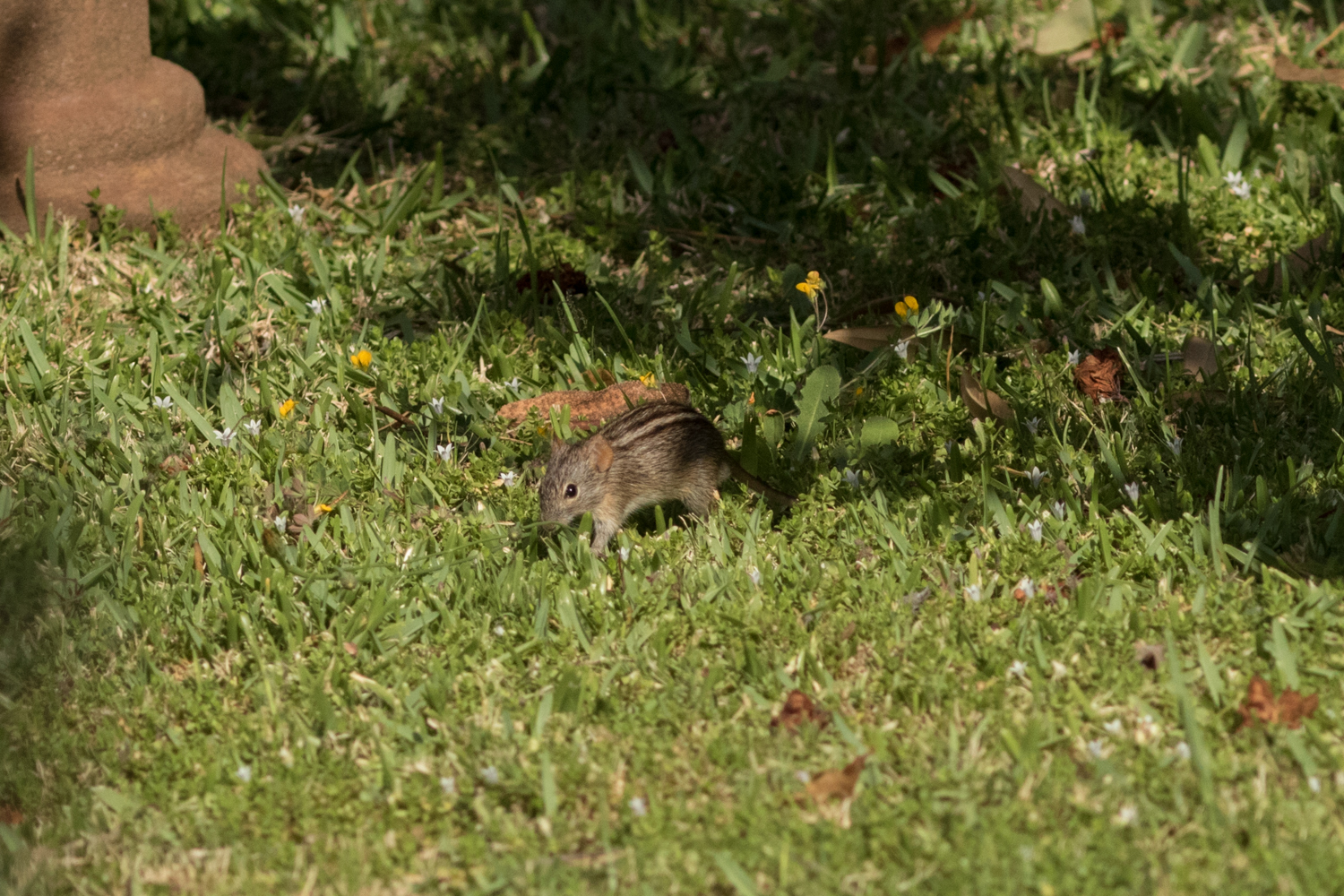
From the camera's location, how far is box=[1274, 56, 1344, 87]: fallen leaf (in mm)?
7582

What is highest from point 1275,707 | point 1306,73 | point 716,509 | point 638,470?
point 1306,73

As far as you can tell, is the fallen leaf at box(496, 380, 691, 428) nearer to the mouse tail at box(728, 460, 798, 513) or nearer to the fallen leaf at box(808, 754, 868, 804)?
the mouse tail at box(728, 460, 798, 513)

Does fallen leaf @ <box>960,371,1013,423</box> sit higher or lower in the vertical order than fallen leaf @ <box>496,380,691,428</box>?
higher

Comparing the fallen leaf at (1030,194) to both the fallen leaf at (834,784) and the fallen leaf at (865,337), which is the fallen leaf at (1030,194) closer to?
the fallen leaf at (865,337)

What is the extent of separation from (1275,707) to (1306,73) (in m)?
4.88

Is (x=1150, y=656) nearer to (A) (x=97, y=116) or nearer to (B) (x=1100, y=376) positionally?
(B) (x=1100, y=376)

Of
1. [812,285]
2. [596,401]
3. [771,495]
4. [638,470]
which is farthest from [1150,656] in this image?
[596,401]

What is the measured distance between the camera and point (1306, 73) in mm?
7684

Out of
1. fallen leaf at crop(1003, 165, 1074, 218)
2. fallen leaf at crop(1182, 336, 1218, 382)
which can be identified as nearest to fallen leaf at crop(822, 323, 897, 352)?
fallen leaf at crop(1182, 336, 1218, 382)

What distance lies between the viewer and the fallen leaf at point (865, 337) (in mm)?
6070

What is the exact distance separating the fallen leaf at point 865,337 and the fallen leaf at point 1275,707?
2418 mm

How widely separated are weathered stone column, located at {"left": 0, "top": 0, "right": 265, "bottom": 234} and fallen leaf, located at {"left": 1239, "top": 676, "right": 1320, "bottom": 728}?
5376mm

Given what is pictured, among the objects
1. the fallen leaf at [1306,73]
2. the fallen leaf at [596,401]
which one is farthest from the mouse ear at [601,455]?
the fallen leaf at [1306,73]

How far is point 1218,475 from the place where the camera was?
15.9ft
